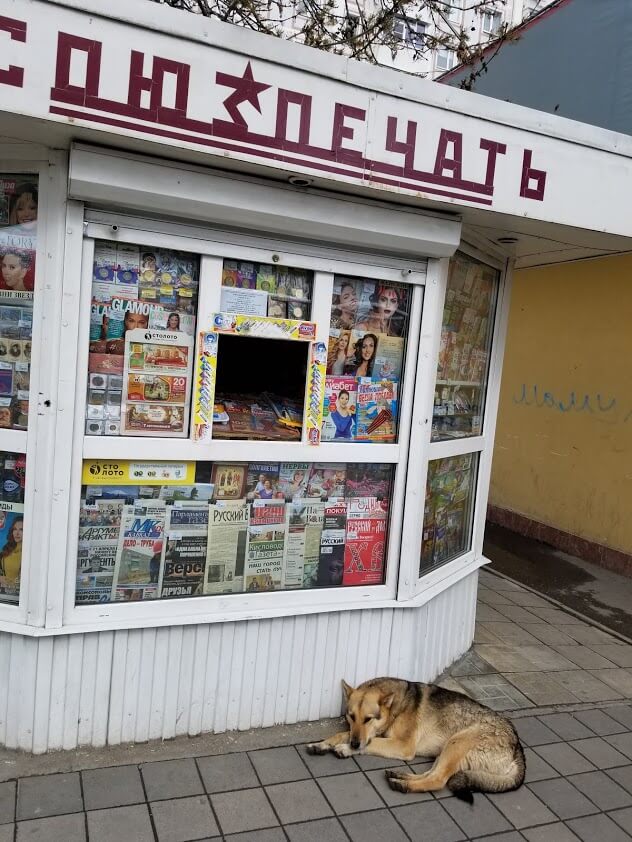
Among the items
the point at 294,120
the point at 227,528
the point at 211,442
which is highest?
the point at 294,120

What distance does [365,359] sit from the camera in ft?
11.8

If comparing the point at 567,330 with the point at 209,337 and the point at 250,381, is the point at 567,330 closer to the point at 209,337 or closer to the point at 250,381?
the point at 250,381

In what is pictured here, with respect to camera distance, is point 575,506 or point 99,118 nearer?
point 99,118

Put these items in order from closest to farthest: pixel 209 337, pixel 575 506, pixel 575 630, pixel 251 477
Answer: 1. pixel 209 337
2. pixel 251 477
3. pixel 575 630
4. pixel 575 506

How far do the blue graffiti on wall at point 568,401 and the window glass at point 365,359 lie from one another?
4337 millimetres

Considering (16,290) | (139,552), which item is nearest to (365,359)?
(139,552)

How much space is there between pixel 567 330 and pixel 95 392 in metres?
6.12

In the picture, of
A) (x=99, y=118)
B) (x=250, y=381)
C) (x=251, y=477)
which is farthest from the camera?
(x=250, y=381)

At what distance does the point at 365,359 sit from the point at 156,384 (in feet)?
3.67

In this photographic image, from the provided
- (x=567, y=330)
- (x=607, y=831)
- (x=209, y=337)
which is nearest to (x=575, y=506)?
(x=567, y=330)

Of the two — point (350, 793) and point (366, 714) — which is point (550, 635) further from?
point (350, 793)

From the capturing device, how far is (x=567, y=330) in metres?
7.70

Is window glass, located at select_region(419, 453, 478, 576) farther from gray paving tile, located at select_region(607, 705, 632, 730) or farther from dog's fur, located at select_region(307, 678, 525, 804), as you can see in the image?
gray paving tile, located at select_region(607, 705, 632, 730)

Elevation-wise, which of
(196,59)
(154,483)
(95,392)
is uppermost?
(196,59)
